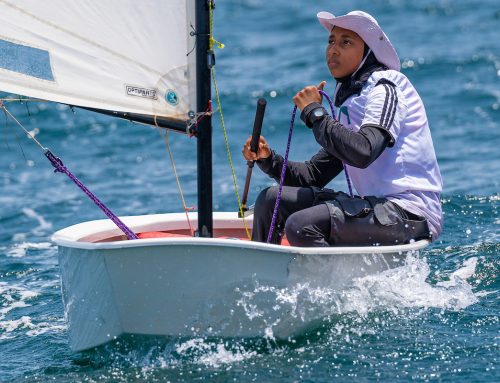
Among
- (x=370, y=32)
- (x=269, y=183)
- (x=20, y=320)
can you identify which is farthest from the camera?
(x=269, y=183)

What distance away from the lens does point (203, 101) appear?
4547 millimetres

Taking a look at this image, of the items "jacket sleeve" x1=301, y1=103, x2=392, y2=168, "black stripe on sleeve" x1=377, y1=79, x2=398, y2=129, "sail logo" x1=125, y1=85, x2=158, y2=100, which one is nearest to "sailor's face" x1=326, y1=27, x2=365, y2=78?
"black stripe on sleeve" x1=377, y1=79, x2=398, y2=129

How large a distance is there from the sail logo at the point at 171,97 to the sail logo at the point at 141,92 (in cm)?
5

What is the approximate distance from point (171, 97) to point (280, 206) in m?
0.85

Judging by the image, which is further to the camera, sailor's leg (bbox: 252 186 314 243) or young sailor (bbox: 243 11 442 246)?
sailor's leg (bbox: 252 186 314 243)

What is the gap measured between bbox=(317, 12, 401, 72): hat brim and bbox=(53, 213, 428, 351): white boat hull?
39.0 inches

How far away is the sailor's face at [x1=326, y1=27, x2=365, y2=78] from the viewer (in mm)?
4863

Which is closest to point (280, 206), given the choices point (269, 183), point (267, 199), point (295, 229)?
point (267, 199)

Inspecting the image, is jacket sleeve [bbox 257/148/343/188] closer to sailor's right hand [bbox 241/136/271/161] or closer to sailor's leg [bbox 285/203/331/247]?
sailor's right hand [bbox 241/136/271/161]

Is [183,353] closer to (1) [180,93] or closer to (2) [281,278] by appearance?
(2) [281,278]

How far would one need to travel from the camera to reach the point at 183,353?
4.39m

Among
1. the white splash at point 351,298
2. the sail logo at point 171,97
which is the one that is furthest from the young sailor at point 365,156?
the sail logo at point 171,97

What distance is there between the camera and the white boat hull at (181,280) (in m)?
4.22

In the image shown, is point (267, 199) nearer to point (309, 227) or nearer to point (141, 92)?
point (309, 227)
